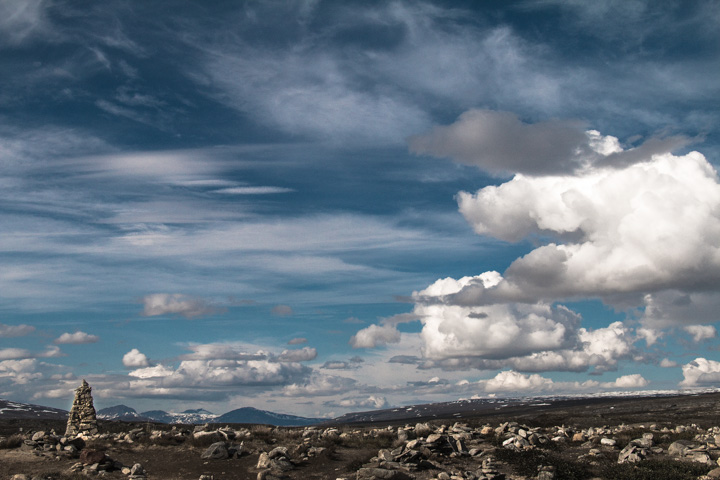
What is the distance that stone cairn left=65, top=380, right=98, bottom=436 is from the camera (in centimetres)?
3866

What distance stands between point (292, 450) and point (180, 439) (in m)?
7.89

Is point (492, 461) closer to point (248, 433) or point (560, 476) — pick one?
point (560, 476)

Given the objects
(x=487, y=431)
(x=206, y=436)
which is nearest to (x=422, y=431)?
(x=487, y=431)

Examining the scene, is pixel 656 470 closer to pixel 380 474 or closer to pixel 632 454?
pixel 632 454

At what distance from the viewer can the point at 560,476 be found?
76.0ft

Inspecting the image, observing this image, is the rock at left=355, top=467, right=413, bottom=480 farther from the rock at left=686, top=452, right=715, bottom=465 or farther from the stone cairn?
the stone cairn

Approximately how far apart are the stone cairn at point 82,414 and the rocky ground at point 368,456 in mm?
6679

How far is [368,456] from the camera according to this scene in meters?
28.2

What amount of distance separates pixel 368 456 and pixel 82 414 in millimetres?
23973

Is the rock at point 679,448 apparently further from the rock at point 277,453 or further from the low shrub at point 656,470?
the rock at point 277,453

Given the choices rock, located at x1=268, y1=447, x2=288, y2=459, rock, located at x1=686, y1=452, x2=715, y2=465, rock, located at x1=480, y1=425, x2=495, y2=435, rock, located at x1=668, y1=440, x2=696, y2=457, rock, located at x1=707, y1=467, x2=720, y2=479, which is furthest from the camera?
rock, located at x1=480, y1=425, x2=495, y2=435

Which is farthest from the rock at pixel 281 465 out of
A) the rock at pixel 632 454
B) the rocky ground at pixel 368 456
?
the rock at pixel 632 454

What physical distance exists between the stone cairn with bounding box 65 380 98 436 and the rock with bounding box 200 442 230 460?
1493cm

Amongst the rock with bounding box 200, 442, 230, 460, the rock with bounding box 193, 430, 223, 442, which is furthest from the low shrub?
the rock with bounding box 193, 430, 223, 442
